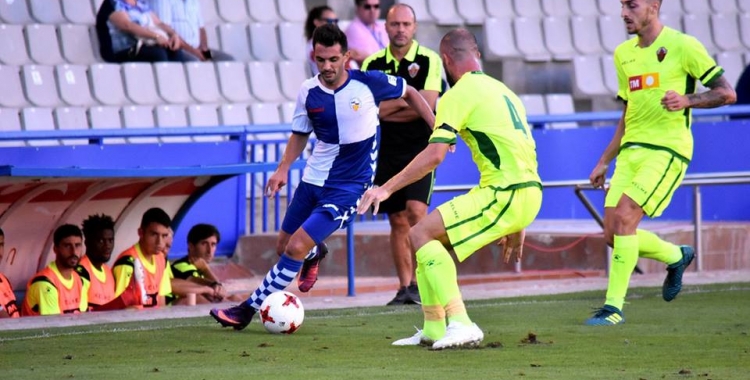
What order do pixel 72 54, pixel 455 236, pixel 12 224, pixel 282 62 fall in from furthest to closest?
pixel 282 62, pixel 72 54, pixel 12 224, pixel 455 236

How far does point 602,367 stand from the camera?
23.6ft

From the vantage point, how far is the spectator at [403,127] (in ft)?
36.0

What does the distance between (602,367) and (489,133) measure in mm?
1565

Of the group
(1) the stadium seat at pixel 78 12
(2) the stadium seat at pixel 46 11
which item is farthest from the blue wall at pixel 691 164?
(2) the stadium seat at pixel 46 11

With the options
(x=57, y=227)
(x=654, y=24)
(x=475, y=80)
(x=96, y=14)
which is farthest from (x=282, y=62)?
(x=475, y=80)

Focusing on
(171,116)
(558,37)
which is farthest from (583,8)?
(171,116)

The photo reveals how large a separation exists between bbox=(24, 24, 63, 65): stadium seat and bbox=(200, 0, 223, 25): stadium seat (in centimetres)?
227

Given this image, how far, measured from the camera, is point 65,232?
35.3ft

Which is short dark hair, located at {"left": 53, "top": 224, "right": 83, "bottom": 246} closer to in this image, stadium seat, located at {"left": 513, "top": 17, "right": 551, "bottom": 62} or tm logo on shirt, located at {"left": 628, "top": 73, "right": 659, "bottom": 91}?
tm logo on shirt, located at {"left": 628, "top": 73, "right": 659, "bottom": 91}

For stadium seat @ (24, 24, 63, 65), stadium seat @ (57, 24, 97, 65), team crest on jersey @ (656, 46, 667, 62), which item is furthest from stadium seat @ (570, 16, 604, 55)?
team crest on jersey @ (656, 46, 667, 62)

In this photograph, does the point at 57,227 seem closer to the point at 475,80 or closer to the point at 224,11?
the point at 475,80

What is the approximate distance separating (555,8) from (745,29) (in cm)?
275

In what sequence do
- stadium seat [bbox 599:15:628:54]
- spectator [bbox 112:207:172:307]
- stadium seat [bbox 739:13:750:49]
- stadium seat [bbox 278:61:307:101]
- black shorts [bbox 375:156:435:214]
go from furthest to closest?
stadium seat [bbox 739:13:750:49] < stadium seat [bbox 599:15:628:54] < stadium seat [bbox 278:61:307:101] < spectator [bbox 112:207:172:307] < black shorts [bbox 375:156:435:214]

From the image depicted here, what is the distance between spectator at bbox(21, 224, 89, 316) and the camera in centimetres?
1089
